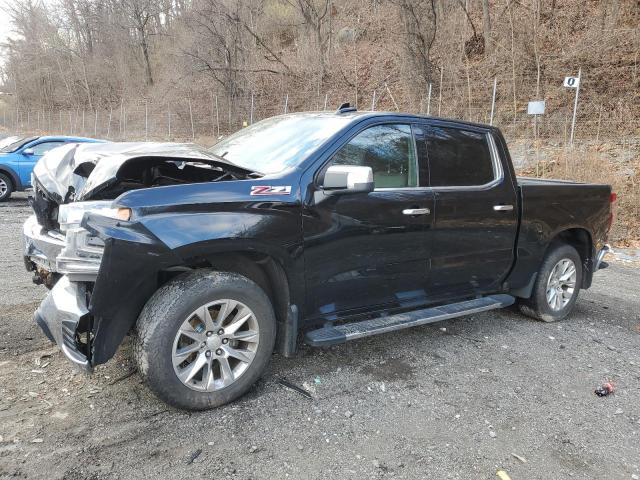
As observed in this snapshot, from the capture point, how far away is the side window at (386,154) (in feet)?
11.8

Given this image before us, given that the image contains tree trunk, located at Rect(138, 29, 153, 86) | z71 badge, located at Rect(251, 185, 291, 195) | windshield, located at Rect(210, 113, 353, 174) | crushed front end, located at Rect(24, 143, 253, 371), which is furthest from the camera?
tree trunk, located at Rect(138, 29, 153, 86)

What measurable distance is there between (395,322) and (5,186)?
35.6ft

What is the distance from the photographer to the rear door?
157 inches

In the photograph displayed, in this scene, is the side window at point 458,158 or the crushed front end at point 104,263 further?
the side window at point 458,158

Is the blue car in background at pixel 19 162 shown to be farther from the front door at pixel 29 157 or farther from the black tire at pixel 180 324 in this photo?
the black tire at pixel 180 324

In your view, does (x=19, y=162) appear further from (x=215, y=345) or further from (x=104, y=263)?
(x=215, y=345)

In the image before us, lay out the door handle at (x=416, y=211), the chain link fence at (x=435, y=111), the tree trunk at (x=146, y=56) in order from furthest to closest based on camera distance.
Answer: the tree trunk at (x=146, y=56) → the chain link fence at (x=435, y=111) → the door handle at (x=416, y=211)

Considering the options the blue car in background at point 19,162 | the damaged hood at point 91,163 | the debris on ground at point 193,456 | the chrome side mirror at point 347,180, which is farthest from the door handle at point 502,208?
the blue car in background at point 19,162

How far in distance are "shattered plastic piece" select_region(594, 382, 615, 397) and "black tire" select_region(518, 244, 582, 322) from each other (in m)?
1.29

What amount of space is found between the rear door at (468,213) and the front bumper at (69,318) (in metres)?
2.50

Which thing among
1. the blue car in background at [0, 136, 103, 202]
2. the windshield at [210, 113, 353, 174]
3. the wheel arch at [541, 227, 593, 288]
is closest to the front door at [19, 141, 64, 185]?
the blue car in background at [0, 136, 103, 202]

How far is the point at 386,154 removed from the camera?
3783 millimetres

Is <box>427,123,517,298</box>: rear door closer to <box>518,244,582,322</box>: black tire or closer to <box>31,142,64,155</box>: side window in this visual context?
<box>518,244,582,322</box>: black tire

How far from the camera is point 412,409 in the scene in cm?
322
